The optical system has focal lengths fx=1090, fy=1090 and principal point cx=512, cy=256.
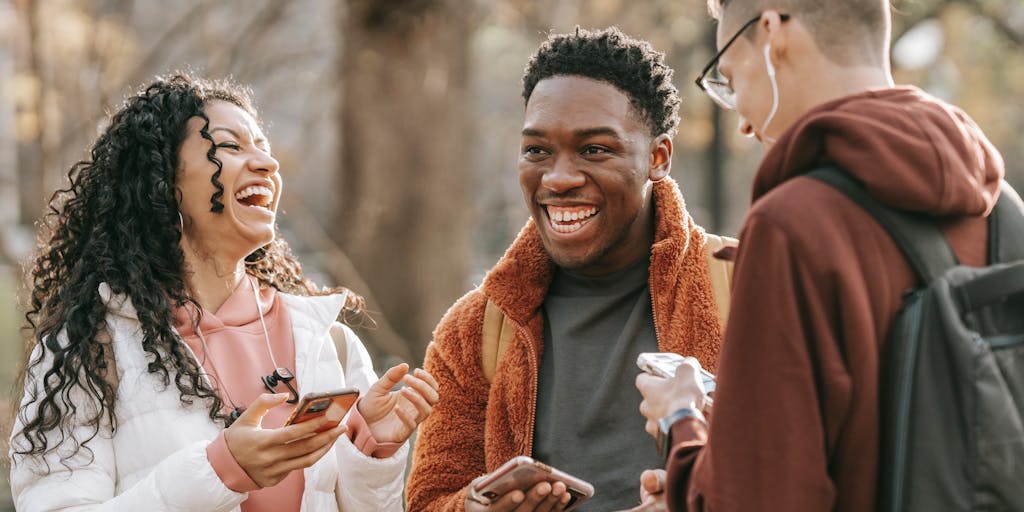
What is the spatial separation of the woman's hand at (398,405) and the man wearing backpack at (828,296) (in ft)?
3.65

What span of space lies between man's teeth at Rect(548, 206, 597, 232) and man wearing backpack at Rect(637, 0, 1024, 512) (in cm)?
117

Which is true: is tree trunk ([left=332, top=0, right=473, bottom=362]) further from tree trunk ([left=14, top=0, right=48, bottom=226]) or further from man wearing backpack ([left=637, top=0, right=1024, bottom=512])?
man wearing backpack ([left=637, top=0, right=1024, bottom=512])

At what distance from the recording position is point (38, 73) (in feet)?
23.9

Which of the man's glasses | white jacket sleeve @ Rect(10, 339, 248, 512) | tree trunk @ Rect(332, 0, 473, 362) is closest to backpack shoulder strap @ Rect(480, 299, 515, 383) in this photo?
white jacket sleeve @ Rect(10, 339, 248, 512)

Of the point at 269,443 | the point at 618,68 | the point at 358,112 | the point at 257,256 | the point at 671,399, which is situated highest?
the point at 358,112

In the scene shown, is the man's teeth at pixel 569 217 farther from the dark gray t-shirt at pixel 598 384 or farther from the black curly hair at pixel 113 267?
the black curly hair at pixel 113 267

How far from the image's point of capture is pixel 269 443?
9.02 feet

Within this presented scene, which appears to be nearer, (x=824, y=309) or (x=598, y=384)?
(x=824, y=309)

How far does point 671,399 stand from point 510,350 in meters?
1.03

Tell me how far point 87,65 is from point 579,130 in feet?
19.0

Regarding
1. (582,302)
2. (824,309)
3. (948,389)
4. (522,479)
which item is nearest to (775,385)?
(824,309)

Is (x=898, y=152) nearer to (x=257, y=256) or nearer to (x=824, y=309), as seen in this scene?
(x=824, y=309)

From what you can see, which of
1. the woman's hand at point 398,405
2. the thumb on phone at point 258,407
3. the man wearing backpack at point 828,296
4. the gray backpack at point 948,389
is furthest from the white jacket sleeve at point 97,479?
the gray backpack at point 948,389

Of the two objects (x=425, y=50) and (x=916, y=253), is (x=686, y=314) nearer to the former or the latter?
(x=916, y=253)
